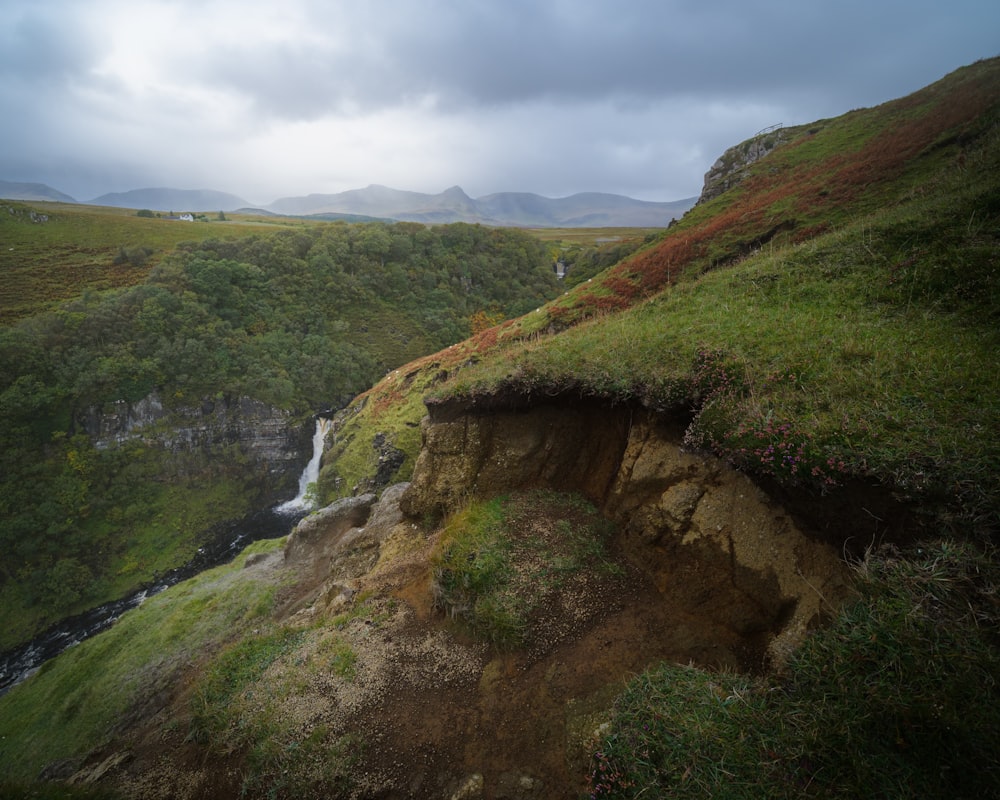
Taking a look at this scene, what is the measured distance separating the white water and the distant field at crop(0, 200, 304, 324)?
127 ft

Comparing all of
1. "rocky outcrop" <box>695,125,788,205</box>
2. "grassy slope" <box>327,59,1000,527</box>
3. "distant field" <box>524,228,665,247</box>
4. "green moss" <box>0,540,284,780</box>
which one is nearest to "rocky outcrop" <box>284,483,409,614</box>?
"green moss" <box>0,540,284,780</box>

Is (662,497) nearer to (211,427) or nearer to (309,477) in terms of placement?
(309,477)

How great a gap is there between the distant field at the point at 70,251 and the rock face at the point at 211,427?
2085 cm

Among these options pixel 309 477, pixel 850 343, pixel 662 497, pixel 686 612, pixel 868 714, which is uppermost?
pixel 850 343

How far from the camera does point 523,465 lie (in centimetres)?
1247

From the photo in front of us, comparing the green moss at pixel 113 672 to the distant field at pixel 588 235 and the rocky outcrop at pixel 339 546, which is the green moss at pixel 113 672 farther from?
the distant field at pixel 588 235

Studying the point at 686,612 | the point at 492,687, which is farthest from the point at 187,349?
the point at 686,612

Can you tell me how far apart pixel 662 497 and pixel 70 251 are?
10124 centimetres

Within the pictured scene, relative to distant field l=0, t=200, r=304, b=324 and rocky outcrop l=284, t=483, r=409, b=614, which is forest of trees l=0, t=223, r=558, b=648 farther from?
rocky outcrop l=284, t=483, r=409, b=614

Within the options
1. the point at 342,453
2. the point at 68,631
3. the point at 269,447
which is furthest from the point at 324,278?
the point at 68,631

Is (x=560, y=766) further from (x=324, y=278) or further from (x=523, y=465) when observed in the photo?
(x=324, y=278)

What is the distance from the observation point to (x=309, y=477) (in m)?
43.8

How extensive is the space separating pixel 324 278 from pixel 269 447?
30.9m

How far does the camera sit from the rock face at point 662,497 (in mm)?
6613
